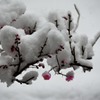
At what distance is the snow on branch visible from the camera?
10.4 feet

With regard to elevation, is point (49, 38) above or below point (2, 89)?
below

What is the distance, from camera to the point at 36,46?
326 cm

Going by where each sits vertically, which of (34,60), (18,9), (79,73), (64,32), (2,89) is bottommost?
(34,60)

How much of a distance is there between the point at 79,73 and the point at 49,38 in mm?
9138

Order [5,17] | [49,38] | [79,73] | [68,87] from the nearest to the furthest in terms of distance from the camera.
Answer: [49,38]
[5,17]
[68,87]
[79,73]

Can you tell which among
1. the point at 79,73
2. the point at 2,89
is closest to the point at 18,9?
the point at 2,89

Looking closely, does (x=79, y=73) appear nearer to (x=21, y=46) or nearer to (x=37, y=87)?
(x=37, y=87)

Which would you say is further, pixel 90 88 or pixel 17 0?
pixel 90 88

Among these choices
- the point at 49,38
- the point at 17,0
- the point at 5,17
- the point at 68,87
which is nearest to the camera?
the point at 49,38

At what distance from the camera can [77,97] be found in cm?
1143

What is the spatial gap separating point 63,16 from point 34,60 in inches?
33.7

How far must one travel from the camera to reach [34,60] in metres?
3.29

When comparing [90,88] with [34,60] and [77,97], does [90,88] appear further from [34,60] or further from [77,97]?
[34,60]

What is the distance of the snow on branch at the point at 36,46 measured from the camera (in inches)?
125
